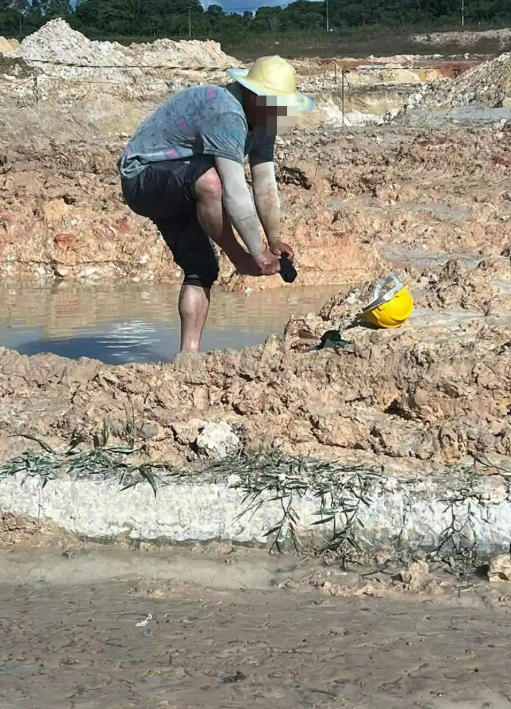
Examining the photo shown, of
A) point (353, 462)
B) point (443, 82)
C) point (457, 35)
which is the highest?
point (457, 35)

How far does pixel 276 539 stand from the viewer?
3377 mm

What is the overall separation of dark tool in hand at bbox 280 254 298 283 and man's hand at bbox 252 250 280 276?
0.56 ft

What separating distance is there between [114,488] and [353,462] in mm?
922

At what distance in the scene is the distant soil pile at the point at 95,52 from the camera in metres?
28.7

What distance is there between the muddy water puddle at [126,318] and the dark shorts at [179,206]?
3.05 feet

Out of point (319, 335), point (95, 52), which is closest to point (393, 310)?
point (319, 335)

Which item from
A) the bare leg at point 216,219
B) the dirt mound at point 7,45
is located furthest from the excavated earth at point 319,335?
the dirt mound at point 7,45

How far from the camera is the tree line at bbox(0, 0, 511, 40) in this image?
52344 mm

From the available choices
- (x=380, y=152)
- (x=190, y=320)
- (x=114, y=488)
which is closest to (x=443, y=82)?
(x=380, y=152)

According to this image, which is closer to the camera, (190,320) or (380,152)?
Result: (190,320)

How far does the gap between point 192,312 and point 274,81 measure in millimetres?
1291

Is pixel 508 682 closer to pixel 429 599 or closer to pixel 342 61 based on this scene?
pixel 429 599

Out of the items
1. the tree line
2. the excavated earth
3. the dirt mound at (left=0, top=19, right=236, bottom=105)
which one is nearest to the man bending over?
the excavated earth

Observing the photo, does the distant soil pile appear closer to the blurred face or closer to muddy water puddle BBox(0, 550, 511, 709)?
the blurred face
